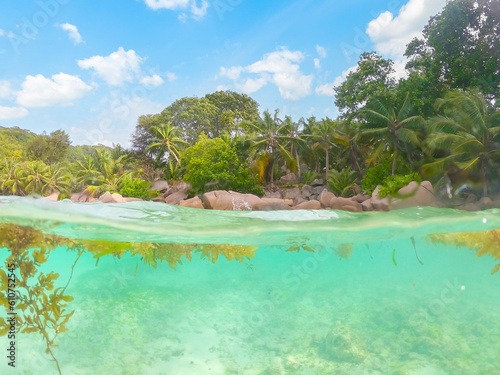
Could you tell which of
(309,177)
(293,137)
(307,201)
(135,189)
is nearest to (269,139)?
(293,137)

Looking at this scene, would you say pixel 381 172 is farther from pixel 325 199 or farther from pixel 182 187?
pixel 182 187

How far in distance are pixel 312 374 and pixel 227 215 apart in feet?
14.5

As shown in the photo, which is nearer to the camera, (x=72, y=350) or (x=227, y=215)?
(x=72, y=350)

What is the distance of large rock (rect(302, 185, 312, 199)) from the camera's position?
3238 centimetres

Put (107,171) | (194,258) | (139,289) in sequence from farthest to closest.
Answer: (107,171)
(194,258)
(139,289)

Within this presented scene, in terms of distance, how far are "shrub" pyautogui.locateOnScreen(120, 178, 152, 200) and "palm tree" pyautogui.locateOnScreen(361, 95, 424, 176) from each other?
60.4 ft

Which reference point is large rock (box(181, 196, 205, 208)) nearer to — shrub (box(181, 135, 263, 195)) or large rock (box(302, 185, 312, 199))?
shrub (box(181, 135, 263, 195))

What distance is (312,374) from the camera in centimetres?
664

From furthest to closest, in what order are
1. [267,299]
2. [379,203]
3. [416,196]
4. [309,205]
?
Answer: [309,205], [379,203], [416,196], [267,299]

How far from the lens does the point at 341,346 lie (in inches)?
289

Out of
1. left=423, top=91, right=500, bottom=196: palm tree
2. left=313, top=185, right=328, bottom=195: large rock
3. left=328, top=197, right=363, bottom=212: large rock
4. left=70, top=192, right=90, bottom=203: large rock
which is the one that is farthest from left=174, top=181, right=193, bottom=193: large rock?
left=423, top=91, right=500, bottom=196: palm tree

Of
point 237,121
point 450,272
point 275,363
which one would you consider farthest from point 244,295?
point 237,121

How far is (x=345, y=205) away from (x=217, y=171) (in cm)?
1100

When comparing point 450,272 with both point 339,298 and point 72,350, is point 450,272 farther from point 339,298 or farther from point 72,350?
point 72,350
